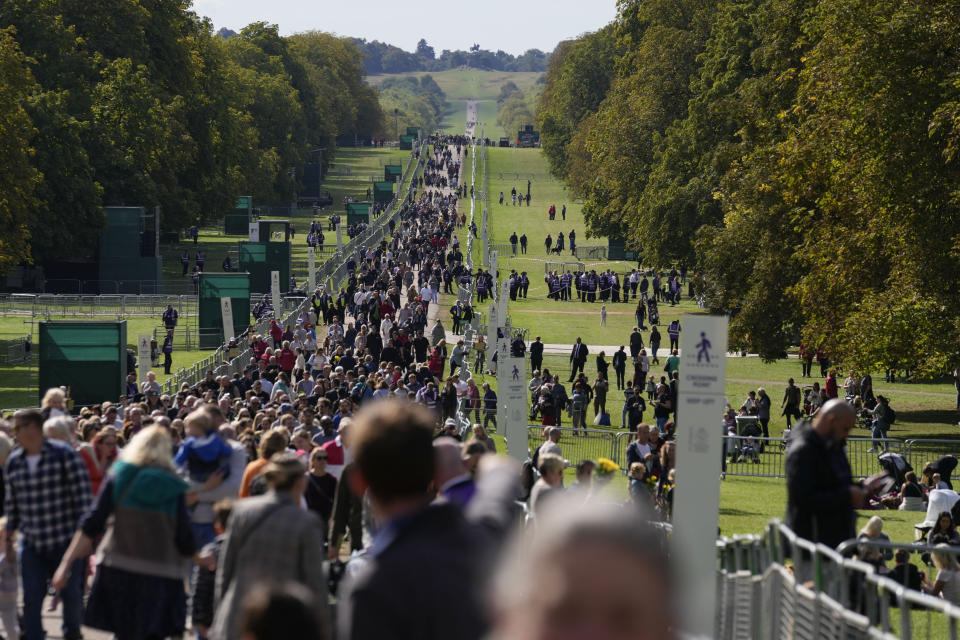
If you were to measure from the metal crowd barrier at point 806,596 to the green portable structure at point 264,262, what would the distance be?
45786 millimetres

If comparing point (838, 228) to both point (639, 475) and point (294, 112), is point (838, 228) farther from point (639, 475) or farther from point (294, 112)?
point (294, 112)

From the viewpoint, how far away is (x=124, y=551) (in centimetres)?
780

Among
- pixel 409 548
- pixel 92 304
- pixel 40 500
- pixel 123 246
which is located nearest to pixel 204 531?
pixel 40 500

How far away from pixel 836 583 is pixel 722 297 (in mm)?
32161

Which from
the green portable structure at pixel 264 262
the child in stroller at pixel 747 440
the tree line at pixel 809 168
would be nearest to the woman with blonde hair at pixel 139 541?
the child in stroller at pixel 747 440

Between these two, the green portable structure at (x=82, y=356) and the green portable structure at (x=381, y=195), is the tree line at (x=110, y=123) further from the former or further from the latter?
the green portable structure at (x=82, y=356)

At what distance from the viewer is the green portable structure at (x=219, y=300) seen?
4419 cm

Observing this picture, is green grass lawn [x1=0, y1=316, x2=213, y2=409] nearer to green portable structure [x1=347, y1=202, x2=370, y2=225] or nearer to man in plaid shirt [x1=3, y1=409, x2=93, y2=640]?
man in plaid shirt [x1=3, y1=409, x2=93, y2=640]

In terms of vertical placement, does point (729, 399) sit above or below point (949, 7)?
A: below

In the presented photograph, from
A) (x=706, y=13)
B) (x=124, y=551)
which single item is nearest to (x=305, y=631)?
(x=124, y=551)

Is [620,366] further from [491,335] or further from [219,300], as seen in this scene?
[219,300]

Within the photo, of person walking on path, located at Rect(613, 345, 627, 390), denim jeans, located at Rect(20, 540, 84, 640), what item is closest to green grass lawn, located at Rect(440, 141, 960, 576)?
person walking on path, located at Rect(613, 345, 627, 390)

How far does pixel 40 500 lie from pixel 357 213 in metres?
81.5

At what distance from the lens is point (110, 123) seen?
63.3 meters
